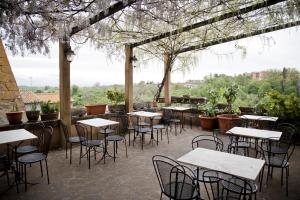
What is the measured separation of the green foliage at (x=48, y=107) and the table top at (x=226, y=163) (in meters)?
3.80

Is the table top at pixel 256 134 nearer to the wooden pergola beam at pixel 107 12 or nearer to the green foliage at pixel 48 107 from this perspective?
the wooden pergola beam at pixel 107 12

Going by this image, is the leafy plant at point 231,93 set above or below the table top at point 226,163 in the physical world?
above

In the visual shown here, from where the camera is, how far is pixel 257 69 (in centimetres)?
760

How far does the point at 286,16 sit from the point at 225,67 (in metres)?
2.97

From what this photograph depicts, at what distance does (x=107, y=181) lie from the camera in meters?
3.57

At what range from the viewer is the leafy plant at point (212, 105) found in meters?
7.26

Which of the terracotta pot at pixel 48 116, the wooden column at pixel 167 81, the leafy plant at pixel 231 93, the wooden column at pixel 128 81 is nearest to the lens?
the terracotta pot at pixel 48 116

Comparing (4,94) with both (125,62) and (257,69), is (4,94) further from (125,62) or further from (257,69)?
(257,69)

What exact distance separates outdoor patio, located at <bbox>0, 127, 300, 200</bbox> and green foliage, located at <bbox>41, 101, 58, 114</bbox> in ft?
3.29

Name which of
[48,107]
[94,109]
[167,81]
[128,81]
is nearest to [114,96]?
[128,81]

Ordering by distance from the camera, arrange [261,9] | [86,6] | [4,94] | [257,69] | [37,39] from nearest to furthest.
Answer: [86,6]
[37,39]
[261,9]
[4,94]
[257,69]

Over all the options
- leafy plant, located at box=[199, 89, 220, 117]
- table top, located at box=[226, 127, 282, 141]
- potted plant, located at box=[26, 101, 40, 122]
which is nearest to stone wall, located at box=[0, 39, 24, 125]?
potted plant, located at box=[26, 101, 40, 122]

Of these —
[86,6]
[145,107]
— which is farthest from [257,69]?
[86,6]

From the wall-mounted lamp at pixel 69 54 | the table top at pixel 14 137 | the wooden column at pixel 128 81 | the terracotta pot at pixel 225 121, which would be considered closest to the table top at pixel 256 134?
the terracotta pot at pixel 225 121
